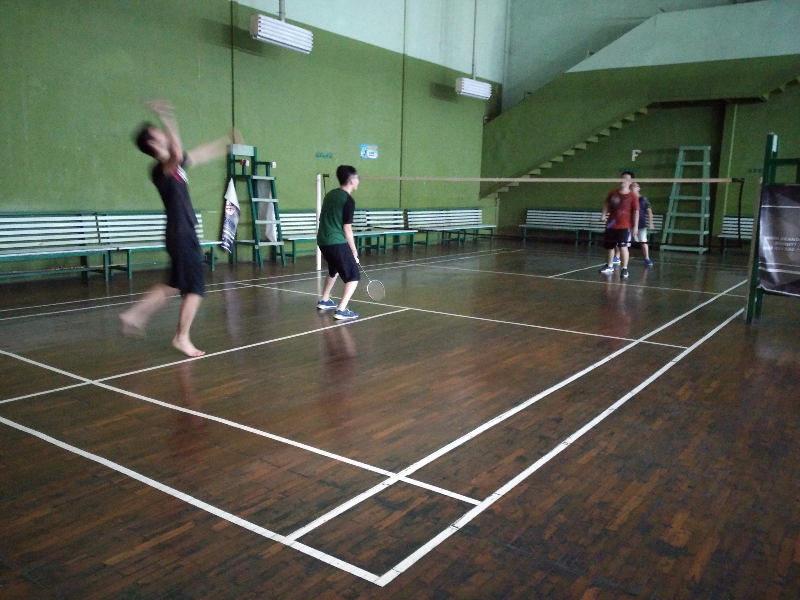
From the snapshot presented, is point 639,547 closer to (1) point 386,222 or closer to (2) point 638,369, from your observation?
(2) point 638,369

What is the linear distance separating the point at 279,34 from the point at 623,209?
259 inches

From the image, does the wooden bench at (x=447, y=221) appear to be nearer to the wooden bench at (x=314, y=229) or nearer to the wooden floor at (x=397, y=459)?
the wooden bench at (x=314, y=229)

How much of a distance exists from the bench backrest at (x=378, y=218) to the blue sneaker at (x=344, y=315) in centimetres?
739

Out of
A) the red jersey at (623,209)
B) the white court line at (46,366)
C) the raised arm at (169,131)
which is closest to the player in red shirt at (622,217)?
the red jersey at (623,209)

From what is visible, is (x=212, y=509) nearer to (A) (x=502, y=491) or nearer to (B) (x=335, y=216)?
(A) (x=502, y=491)

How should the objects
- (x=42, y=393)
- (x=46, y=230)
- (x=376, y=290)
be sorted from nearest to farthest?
(x=42, y=393), (x=376, y=290), (x=46, y=230)

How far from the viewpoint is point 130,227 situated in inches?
417

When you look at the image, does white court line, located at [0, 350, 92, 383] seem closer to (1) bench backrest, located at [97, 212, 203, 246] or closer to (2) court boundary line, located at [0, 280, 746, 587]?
(2) court boundary line, located at [0, 280, 746, 587]

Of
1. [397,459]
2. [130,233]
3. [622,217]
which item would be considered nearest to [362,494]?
[397,459]

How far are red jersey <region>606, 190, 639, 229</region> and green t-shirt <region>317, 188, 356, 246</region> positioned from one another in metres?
5.42

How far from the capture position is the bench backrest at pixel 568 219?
1832cm

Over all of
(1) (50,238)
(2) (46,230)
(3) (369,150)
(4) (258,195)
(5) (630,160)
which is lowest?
(1) (50,238)

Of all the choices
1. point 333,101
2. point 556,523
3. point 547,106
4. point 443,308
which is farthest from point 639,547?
point 547,106

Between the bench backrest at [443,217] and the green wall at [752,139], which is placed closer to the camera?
the green wall at [752,139]
